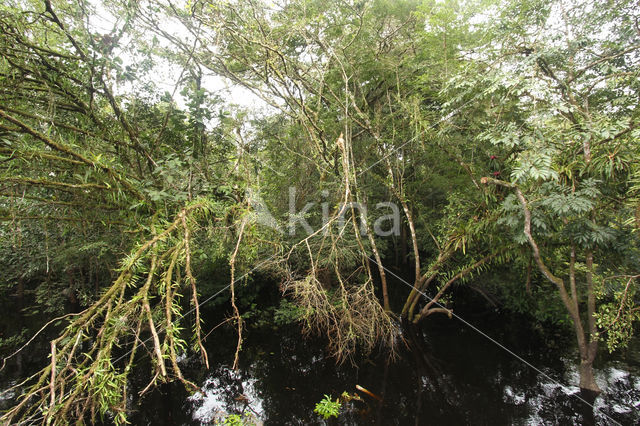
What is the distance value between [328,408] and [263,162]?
3360 mm

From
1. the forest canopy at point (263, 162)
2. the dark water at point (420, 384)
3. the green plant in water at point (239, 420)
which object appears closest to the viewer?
the forest canopy at point (263, 162)

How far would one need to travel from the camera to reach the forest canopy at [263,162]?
2.04 meters

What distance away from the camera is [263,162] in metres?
4.20

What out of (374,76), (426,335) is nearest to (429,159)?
(374,76)

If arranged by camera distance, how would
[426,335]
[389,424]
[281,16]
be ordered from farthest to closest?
1. [426,335]
2. [281,16]
3. [389,424]

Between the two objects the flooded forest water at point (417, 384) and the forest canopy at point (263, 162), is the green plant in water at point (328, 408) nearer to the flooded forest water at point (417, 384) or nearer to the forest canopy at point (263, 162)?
the flooded forest water at point (417, 384)

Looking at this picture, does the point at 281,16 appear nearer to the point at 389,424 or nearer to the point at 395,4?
the point at 395,4

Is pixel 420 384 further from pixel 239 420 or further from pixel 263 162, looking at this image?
pixel 263 162

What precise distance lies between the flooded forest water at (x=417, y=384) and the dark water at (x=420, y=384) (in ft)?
0.05

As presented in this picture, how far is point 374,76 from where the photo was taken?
239 inches

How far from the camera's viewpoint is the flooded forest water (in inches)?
Result: 141

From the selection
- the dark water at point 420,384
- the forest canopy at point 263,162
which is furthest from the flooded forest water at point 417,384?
the forest canopy at point 263,162

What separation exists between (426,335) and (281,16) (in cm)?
609

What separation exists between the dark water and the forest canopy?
1.25ft
